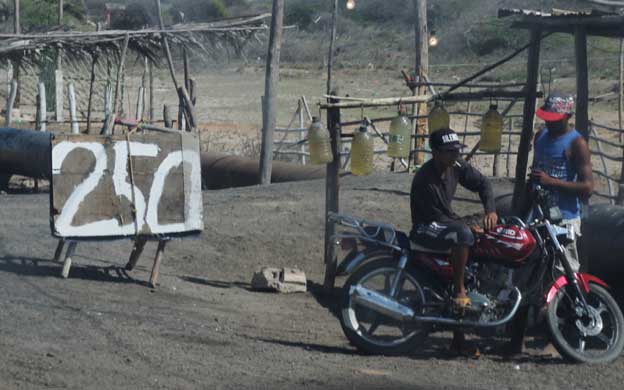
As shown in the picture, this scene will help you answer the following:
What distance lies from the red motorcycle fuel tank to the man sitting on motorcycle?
3.4 inches

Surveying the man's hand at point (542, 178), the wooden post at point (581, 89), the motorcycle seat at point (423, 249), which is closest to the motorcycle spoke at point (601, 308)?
the man's hand at point (542, 178)

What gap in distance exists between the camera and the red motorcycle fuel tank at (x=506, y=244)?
731 centimetres

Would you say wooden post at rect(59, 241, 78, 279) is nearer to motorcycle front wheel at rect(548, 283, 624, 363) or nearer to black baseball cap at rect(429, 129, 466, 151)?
black baseball cap at rect(429, 129, 466, 151)

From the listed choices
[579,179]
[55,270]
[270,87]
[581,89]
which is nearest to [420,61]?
[270,87]

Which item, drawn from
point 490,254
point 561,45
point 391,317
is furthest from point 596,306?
point 561,45

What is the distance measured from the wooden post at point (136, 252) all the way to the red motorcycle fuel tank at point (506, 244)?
359 centimetres

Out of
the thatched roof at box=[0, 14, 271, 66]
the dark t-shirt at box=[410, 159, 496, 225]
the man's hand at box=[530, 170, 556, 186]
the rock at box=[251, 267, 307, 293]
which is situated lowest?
the rock at box=[251, 267, 307, 293]

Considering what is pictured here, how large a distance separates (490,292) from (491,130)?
2.93m

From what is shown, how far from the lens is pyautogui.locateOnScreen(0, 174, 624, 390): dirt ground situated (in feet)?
21.2

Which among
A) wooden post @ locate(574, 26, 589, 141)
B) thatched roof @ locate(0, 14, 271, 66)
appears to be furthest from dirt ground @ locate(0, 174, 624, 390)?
thatched roof @ locate(0, 14, 271, 66)

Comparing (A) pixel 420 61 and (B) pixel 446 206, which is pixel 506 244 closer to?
(B) pixel 446 206

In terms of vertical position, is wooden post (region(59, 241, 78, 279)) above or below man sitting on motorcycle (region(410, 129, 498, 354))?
below

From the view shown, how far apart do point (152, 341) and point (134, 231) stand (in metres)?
2.35

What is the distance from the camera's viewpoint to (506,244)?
732cm
